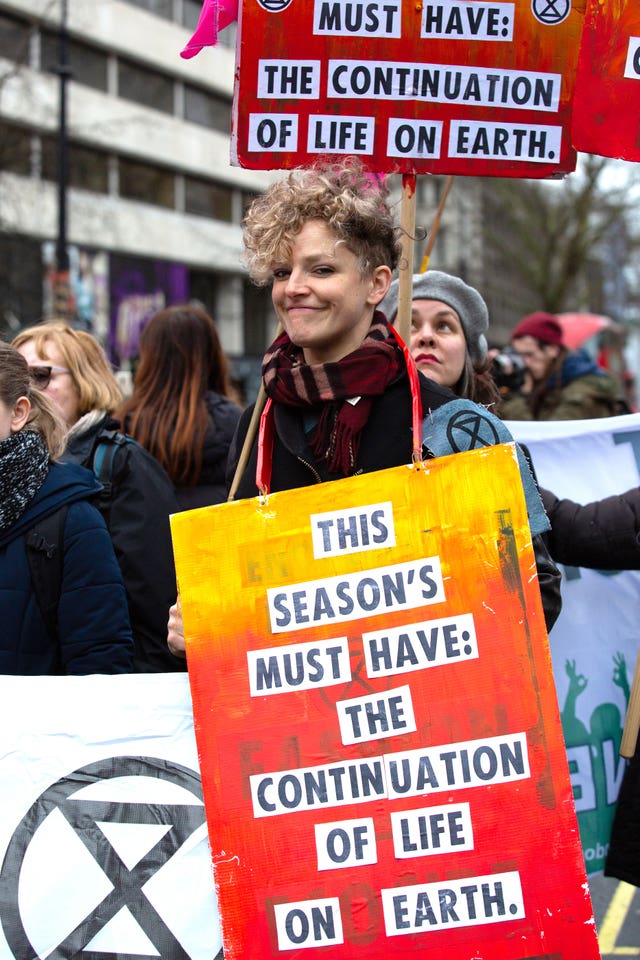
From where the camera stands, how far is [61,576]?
2816 millimetres

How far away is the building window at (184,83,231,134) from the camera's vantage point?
134ft

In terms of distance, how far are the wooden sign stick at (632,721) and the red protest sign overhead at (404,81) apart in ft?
4.44

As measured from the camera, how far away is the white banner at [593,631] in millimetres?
3352

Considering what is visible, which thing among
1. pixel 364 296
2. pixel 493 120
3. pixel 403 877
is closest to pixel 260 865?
pixel 403 877

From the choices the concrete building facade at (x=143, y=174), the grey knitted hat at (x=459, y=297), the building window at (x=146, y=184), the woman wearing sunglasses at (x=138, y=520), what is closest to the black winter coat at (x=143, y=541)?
the woman wearing sunglasses at (x=138, y=520)

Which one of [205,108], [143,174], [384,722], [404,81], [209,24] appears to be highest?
[205,108]

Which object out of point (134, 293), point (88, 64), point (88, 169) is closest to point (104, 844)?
point (88, 169)

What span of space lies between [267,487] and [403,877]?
0.80 m

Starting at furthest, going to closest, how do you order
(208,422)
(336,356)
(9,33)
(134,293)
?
1. (134,293)
2. (9,33)
3. (208,422)
4. (336,356)

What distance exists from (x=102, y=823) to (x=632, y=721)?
136 centimetres

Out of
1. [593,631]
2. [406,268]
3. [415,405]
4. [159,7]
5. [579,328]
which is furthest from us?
[159,7]

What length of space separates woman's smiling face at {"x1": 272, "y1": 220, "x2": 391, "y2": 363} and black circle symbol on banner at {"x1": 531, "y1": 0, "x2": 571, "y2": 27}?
970mm

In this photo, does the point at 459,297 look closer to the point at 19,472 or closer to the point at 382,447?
the point at 382,447

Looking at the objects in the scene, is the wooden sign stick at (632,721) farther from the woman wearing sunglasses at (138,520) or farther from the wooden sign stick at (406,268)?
the woman wearing sunglasses at (138,520)
